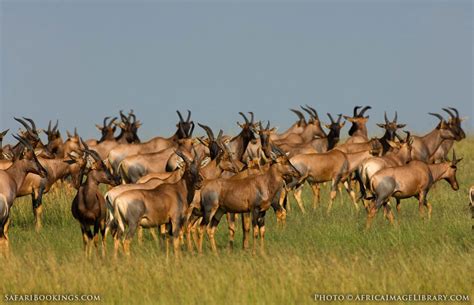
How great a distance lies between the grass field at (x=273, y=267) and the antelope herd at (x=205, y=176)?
0.53m

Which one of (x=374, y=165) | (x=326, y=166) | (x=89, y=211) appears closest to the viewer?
(x=89, y=211)

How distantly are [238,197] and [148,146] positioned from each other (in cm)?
977

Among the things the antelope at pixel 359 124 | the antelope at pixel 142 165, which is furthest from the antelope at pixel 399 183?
the antelope at pixel 359 124

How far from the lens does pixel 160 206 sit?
1527 centimetres

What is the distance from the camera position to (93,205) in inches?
631

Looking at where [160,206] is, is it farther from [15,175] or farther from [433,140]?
[433,140]

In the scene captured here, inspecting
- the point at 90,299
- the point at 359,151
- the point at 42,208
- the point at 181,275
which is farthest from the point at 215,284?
the point at 359,151

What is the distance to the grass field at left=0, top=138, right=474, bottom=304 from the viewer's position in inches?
503

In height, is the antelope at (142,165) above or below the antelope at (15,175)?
below

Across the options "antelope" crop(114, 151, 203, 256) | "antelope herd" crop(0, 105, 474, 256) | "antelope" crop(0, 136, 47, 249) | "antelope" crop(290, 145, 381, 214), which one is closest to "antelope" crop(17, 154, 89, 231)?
"antelope herd" crop(0, 105, 474, 256)

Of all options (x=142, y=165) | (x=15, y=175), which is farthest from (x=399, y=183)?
(x=15, y=175)

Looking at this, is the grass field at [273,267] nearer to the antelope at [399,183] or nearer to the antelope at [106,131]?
the antelope at [399,183]

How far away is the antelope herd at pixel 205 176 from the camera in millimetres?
15812

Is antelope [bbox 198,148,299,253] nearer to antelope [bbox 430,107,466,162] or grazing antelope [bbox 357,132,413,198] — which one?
grazing antelope [bbox 357,132,413,198]
